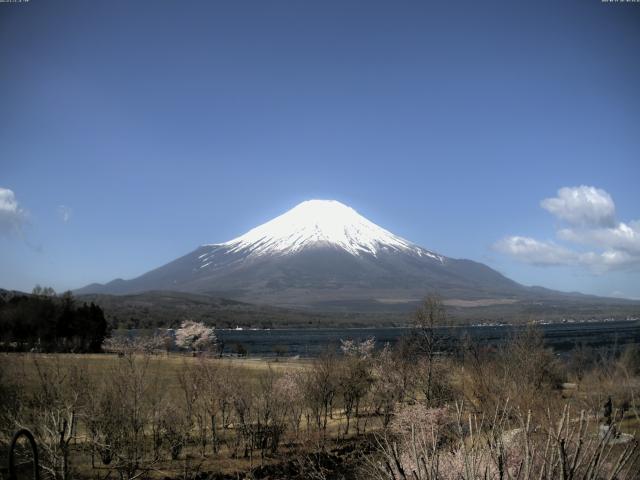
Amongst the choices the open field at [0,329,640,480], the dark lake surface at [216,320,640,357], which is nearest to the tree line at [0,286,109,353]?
the dark lake surface at [216,320,640,357]

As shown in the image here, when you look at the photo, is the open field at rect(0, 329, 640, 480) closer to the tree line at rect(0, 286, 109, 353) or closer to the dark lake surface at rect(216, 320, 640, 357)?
the dark lake surface at rect(216, 320, 640, 357)

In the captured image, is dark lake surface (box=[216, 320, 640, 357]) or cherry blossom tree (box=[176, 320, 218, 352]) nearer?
cherry blossom tree (box=[176, 320, 218, 352])

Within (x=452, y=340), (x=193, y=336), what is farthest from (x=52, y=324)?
(x=452, y=340)

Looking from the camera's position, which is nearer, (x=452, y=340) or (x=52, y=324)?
(x=452, y=340)

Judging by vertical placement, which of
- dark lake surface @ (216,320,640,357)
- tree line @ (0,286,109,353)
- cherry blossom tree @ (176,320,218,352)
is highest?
tree line @ (0,286,109,353)

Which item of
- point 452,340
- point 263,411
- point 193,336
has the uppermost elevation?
point 452,340

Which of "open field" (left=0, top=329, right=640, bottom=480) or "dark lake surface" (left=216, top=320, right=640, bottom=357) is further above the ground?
"open field" (left=0, top=329, right=640, bottom=480)

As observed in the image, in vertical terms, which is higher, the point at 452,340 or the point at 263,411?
the point at 452,340

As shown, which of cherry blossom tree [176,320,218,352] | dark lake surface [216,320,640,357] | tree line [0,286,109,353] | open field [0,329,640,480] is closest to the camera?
open field [0,329,640,480]

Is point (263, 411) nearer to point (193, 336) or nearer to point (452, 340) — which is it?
point (452, 340)

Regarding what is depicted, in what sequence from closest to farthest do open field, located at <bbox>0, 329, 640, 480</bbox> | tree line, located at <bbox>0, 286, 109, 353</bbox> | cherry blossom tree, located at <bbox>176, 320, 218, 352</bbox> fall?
1. open field, located at <bbox>0, 329, 640, 480</bbox>
2. tree line, located at <bbox>0, 286, 109, 353</bbox>
3. cherry blossom tree, located at <bbox>176, 320, 218, 352</bbox>

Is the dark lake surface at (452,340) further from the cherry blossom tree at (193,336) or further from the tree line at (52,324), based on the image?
the tree line at (52,324)

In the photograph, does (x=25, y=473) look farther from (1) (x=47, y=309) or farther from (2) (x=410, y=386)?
(1) (x=47, y=309)

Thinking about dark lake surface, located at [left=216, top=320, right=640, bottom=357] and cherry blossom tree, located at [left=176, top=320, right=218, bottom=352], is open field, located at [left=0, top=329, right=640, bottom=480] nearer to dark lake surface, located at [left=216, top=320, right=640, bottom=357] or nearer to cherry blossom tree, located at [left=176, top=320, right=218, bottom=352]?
dark lake surface, located at [left=216, top=320, right=640, bottom=357]
